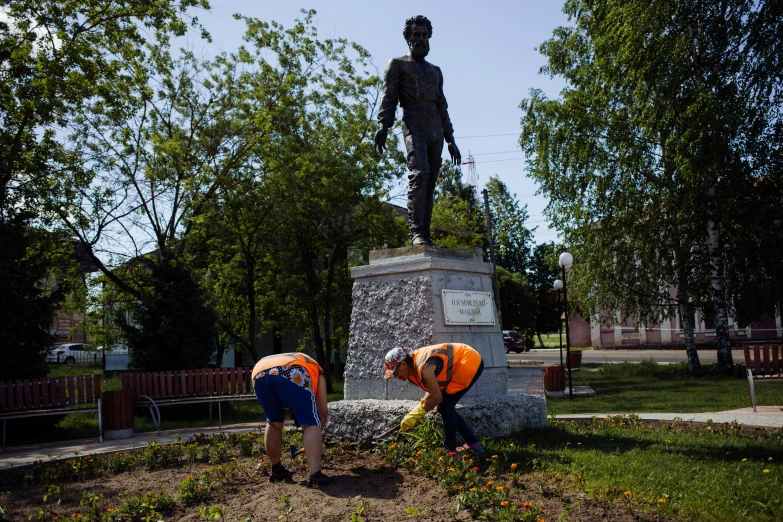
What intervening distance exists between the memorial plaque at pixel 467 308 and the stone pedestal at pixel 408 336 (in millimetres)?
53

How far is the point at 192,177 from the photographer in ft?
48.5

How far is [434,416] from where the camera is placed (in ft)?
19.8

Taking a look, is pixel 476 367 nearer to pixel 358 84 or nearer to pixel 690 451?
pixel 690 451

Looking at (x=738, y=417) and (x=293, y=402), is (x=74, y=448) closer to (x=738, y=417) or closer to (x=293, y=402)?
(x=293, y=402)

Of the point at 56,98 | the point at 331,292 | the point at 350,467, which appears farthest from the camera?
the point at 331,292

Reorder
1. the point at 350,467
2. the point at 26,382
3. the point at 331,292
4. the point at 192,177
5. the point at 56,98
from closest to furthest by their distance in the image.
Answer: the point at 350,467
the point at 26,382
the point at 56,98
the point at 192,177
the point at 331,292

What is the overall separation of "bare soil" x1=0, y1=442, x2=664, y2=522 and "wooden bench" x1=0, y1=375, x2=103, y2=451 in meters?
3.17

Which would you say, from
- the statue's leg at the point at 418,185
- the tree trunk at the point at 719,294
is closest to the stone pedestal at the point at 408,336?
the statue's leg at the point at 418,185

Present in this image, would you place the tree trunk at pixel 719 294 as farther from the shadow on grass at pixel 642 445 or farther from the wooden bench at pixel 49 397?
the wooden bench at pixel 49 397

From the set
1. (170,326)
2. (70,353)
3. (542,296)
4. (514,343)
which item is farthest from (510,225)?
(170,326)

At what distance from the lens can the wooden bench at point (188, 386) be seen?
33.3 ft

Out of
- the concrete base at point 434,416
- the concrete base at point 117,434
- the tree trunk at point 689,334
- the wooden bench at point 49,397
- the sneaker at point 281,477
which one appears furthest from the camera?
the tree trunk at point 689,334

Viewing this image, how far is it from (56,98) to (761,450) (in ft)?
39.2

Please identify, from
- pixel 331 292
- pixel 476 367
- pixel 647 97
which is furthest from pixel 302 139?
pixel 476 367
